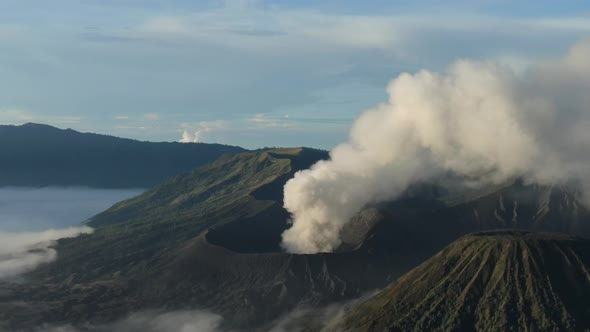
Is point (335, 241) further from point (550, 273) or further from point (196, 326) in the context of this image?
point (550, 273)

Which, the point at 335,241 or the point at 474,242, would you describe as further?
the point at 335,241

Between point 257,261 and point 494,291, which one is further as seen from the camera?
point 257,261

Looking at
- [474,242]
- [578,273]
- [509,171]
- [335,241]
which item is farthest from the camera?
[509,171]

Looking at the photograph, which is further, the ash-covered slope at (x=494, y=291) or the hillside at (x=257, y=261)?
the hillside at (x=257, y=261)

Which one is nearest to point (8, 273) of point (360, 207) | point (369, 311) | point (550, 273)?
point (360, 207)

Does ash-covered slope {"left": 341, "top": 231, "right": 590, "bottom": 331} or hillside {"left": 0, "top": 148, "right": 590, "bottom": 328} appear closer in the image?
ash-covered slope {"left": 341, "top": 231, "right": 590, "bottom": 331}

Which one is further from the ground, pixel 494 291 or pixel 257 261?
pixel 494 291

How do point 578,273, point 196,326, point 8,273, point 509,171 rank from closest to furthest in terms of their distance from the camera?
1. point 578,273
2. point 196,326
3. point 8,273
4. point 509,171

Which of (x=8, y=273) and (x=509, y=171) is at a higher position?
(x=509, y=171)
